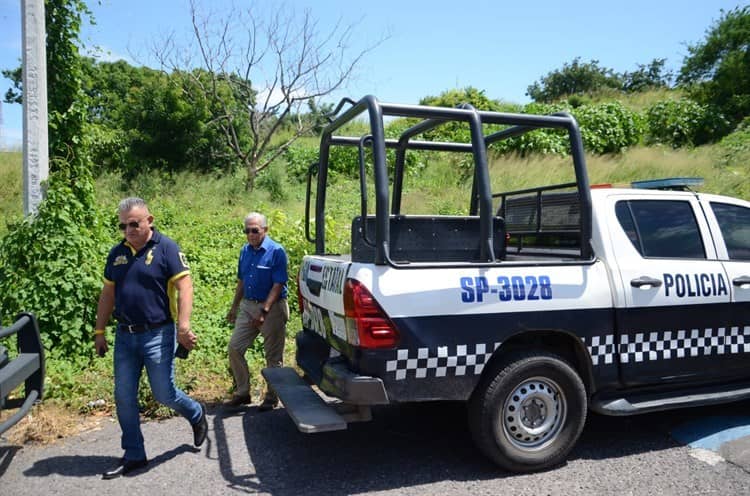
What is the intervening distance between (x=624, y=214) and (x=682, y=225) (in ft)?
1.97

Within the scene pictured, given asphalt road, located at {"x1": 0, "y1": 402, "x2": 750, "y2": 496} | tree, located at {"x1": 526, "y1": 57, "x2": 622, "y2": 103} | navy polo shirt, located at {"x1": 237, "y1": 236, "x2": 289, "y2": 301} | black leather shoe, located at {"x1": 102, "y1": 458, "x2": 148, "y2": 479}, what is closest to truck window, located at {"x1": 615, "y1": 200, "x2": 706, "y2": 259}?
asphalt road, located at {"x1": 0, "y1": 402, "x2": 750, "y2": 496}

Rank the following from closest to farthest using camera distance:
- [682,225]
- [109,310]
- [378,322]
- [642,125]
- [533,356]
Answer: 1. [378,322]
2. [533,356]
3. [109,310]
4. [682,225]
5. [642,125]

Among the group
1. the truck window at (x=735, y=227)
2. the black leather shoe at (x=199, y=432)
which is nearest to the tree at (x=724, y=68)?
the truck window at (x=735, y=227)

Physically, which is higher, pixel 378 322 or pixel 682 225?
pixel 682 225

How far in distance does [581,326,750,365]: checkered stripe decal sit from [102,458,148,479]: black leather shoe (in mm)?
3163

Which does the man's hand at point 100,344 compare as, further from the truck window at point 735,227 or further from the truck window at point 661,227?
the truck window at point 735,227

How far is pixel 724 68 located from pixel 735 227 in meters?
22.2

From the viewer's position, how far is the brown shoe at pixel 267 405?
5166 millimetres

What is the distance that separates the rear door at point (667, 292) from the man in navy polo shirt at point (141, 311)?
3.09 m

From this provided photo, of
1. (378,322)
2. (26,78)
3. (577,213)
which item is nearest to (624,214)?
(577,213)

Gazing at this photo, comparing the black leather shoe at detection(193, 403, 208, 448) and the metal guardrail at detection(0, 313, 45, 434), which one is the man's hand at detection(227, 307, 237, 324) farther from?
the metal guardrail at detection(0, 313, 45, 434)

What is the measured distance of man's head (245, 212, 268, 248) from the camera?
5102 millimetres

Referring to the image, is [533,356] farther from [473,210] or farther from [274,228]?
[274,228]

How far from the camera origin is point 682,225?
4.59 m
